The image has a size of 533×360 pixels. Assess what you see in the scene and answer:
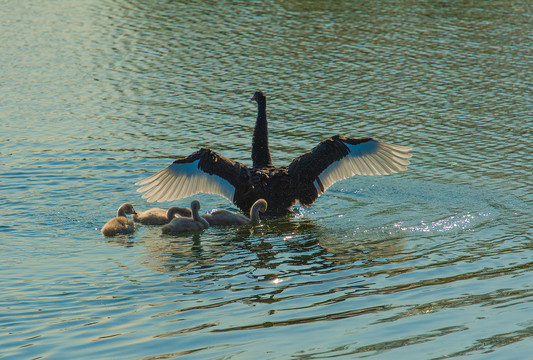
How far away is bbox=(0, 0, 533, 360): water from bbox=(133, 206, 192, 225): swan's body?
1.88ft

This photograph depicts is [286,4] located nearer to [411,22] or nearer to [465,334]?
[411,22]

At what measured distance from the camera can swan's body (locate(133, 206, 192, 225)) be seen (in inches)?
491

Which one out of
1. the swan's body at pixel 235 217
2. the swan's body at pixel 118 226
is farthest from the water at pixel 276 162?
the swan's body at pixel 235 217

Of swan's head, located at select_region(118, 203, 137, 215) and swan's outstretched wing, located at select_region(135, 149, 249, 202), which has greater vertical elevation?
swan's outstretched wing, located at select_region(135, 149, 249, 202)

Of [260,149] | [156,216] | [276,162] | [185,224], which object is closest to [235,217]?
[185,224]

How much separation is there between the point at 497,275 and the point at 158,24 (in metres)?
20.8

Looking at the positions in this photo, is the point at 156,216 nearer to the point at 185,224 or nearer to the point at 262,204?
the point at 185,224

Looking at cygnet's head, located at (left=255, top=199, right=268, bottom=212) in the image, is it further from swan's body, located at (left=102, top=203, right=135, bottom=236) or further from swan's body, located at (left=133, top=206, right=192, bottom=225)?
swan's body, located at (left=102, top=203, right=135, bottom=236)

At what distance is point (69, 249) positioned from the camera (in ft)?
35.6

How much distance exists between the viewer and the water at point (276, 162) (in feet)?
26.3

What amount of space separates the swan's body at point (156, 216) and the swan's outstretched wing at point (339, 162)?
6.72ft

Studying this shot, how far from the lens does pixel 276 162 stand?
49.9 ft

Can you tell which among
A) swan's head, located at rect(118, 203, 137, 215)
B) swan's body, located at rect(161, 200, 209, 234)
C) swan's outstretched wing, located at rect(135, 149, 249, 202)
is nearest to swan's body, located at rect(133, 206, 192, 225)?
swan's head, located at rect(118, 203, 137, 215)

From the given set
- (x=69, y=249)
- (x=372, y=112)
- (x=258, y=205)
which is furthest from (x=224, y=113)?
(x=69, y=249)
